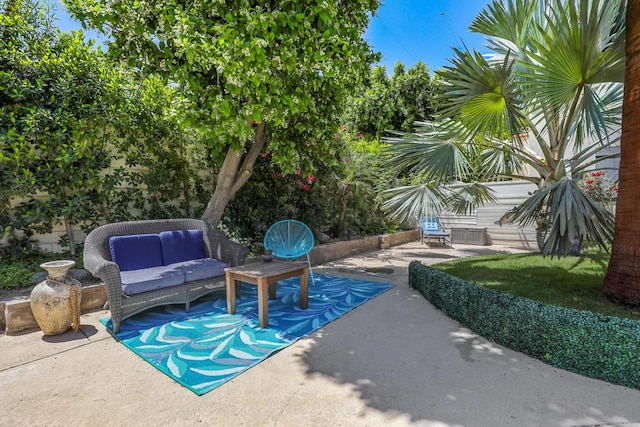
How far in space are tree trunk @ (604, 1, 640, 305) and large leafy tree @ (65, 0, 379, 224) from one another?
2723mm

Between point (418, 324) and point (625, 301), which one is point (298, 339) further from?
point (625, 301)

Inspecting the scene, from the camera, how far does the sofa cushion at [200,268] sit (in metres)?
3.93

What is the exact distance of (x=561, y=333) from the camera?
102 inches

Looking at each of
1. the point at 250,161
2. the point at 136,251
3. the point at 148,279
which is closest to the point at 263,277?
the point at 148,279

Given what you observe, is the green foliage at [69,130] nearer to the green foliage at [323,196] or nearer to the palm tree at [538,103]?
the green foliage at [323,196]

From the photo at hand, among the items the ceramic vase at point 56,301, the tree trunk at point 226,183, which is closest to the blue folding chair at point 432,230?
the tree trunk at point 226,183

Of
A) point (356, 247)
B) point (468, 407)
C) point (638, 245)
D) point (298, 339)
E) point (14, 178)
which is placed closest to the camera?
point (468, 407)

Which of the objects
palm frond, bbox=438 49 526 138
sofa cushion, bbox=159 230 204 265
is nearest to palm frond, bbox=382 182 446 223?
palm frond, bbox=438 49 526 138

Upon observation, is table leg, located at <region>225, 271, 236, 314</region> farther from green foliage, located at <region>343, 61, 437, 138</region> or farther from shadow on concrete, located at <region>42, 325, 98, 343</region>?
green foliage, located at <region>343, 61, 437, 138</region>

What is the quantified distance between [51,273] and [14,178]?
160 centimetres

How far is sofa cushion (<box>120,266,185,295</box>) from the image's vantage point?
341cm

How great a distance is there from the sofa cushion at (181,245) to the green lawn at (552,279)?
12.8 ft

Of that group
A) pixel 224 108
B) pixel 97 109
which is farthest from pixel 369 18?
pixel 97 109

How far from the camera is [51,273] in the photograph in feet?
10.6
